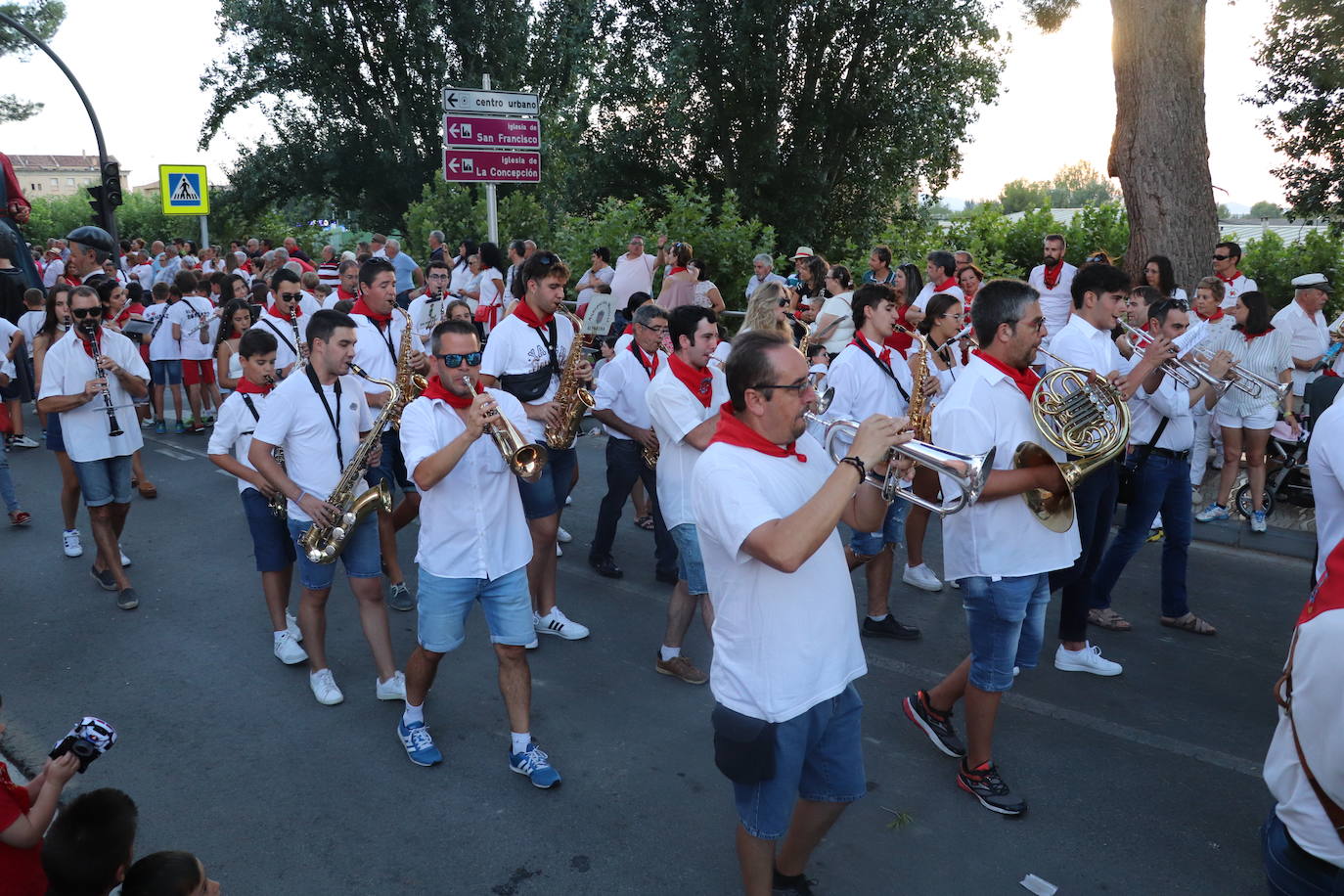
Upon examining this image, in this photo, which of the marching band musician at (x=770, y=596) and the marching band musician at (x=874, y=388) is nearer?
the marching band musician at (x=770, y=596)

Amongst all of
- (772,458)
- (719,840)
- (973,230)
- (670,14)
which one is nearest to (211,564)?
(719,840)

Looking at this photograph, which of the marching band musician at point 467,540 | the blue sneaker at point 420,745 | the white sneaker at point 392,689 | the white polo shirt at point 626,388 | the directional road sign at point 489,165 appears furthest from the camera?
the directional road sign at point 489,165

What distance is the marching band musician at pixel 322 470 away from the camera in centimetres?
480

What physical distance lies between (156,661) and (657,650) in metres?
2.74

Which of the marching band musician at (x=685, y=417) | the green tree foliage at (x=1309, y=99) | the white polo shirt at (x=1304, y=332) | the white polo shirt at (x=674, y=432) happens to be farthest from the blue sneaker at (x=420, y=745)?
the green tree foliage at (x=1309, y=99)

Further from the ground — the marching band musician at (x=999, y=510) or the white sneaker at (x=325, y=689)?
the marching band musician at (x=999, y=510)

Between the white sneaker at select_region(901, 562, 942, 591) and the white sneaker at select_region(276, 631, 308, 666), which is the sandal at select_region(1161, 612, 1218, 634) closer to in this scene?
the white sneaker at select_region(901, 562, 942, 591)

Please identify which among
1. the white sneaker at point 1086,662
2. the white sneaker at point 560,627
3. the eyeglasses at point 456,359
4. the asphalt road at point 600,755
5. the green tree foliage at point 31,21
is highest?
the green tree foliage at point 31,21

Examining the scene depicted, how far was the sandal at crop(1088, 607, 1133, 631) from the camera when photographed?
590cm

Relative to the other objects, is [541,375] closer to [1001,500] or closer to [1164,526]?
[1001,500]

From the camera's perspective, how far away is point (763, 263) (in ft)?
43.8

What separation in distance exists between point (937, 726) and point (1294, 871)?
2248 mm

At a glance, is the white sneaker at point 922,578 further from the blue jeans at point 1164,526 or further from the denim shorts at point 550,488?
the denim shorts at point 550,488

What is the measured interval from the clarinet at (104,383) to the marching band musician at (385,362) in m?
1.52
